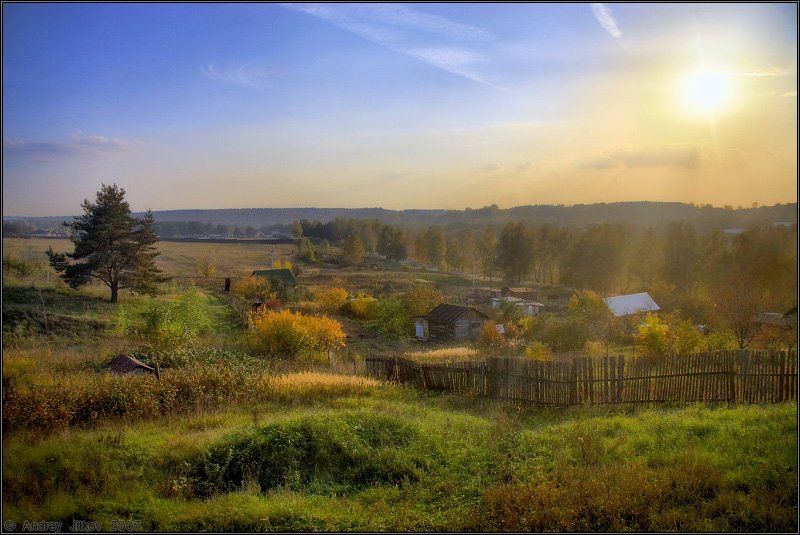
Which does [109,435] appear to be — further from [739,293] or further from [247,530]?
[739,293]

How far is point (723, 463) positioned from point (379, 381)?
37.0 feet

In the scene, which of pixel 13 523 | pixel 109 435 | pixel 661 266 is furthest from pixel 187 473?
pixel 661 266

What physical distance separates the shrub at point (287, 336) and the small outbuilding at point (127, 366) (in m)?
9.23

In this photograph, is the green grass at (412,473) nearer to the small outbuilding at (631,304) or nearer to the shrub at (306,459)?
the shrub at (306,459)

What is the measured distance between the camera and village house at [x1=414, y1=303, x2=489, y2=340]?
38.2 metres

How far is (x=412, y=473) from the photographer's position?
8.88 metres

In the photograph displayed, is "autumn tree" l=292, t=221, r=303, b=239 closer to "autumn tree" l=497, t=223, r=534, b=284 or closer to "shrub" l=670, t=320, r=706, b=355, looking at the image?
"autumn tree" l=497, t=223, r=534, b=284

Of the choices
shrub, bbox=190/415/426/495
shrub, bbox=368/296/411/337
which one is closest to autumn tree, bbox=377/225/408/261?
shrub, bbox=368/296/411/337

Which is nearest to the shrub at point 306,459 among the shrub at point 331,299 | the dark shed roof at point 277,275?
the shrub at point 331,299

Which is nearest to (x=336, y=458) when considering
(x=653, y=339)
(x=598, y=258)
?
(x=653, y=339)

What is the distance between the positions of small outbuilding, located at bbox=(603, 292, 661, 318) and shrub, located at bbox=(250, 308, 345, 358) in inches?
973

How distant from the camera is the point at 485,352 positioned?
29297mm

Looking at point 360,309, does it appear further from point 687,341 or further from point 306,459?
point 306,459

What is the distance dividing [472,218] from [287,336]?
78178mm
